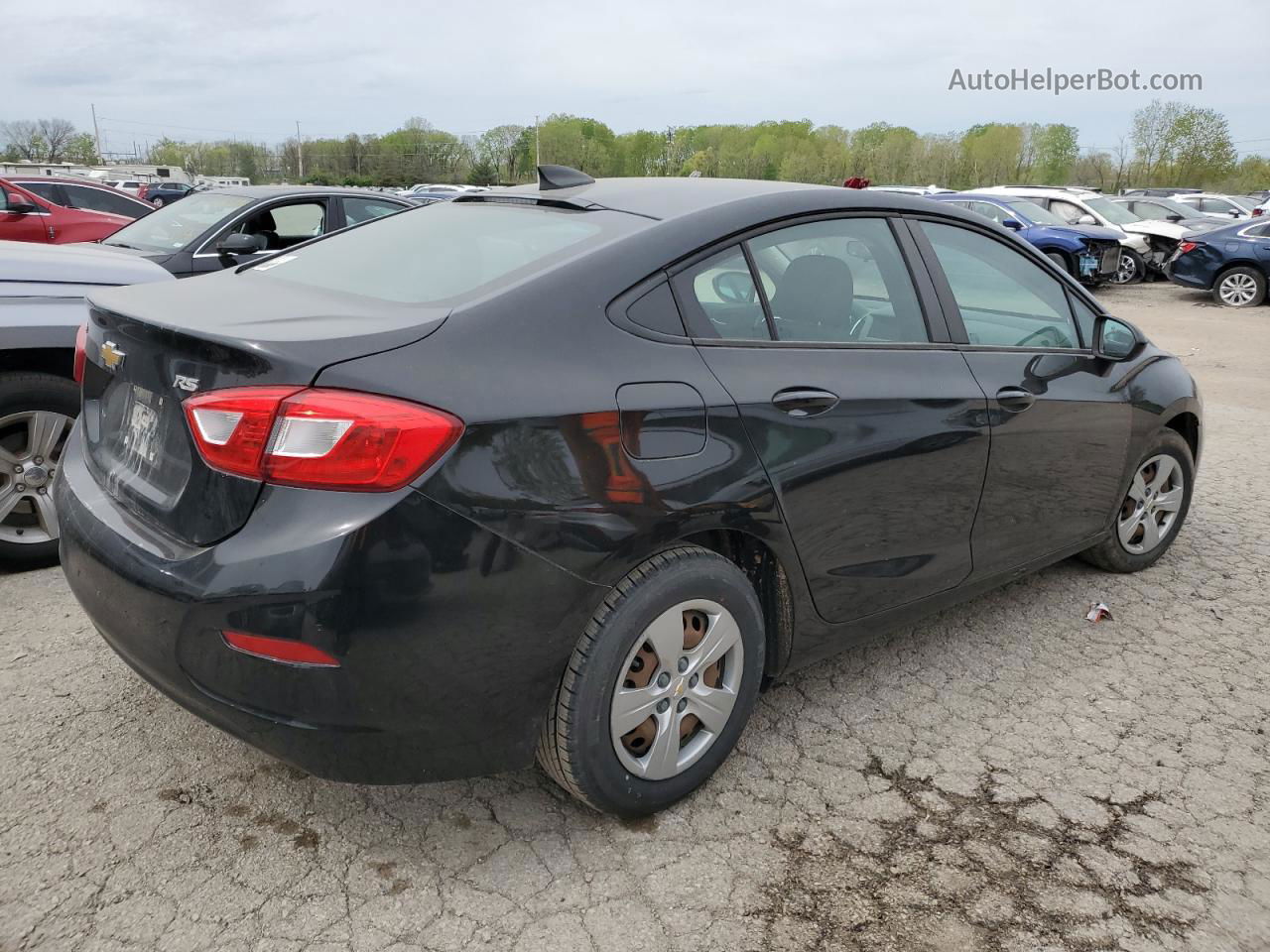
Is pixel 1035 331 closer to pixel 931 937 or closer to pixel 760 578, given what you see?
pixel 760 578

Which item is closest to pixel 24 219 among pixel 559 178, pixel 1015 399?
pixel 559 178

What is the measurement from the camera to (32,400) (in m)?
3.89

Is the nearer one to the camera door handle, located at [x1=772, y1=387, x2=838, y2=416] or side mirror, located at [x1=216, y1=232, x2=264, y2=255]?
door handle, located at [x1=772, y1=387, x2=838, y2=416]

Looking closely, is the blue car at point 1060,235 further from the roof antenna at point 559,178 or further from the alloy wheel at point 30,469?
the alloy wheel at point 30,469

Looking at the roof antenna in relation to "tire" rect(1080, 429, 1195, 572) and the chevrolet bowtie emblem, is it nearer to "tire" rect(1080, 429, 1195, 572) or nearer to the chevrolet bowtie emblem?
the chevrolet bowtie emblem

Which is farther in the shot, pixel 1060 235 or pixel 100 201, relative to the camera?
pixel 1060 235

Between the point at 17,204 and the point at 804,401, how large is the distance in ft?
40.4

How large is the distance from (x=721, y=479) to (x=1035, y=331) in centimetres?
177

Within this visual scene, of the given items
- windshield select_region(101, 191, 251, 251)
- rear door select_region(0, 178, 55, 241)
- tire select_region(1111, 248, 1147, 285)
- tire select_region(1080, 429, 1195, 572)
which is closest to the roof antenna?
tire select_region(1080, 429, 1195, 572)

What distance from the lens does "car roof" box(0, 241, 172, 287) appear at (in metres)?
4.12

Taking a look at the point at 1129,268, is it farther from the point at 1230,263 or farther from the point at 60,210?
the point at 60,210

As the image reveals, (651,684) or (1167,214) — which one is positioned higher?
(1167,214)

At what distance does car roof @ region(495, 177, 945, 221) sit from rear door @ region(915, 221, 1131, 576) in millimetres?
226

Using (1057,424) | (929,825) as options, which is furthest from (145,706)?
(1057,424)
